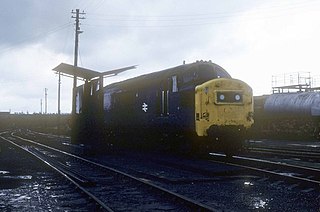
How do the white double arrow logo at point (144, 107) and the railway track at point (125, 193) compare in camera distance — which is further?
the white double arrow logo at point (144, 107)

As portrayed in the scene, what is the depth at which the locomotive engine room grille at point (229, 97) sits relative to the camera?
14641mm

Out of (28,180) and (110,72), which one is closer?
(28,180)

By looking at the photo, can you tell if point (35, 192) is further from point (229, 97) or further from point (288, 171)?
point (229, 97)

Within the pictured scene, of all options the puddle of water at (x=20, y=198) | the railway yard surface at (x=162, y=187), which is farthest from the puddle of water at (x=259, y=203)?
the puddle of water at (x=20, y=198)

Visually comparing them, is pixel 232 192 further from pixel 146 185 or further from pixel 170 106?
pixel 170 106

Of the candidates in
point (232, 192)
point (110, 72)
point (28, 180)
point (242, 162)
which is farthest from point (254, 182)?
point (110, 72)

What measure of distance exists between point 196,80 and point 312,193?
7.51 m

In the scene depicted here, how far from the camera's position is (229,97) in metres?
14.8

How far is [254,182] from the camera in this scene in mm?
10227

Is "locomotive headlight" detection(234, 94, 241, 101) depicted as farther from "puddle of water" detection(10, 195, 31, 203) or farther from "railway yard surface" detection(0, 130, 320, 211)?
"puddle of water" detection(10, 195, 31, 203)

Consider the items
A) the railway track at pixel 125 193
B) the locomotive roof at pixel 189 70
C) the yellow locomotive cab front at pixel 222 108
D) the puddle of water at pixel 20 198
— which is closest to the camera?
the railway track at pixel 125 193

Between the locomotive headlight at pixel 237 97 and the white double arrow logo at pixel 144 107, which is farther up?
the locomotive headlight at pixel 237 97

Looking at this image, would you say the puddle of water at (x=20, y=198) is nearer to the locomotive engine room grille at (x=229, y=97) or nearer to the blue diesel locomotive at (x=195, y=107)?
the blue diesel locomotive at (x=195, y=107)

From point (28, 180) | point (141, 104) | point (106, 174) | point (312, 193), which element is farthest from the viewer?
point (141, 104)
